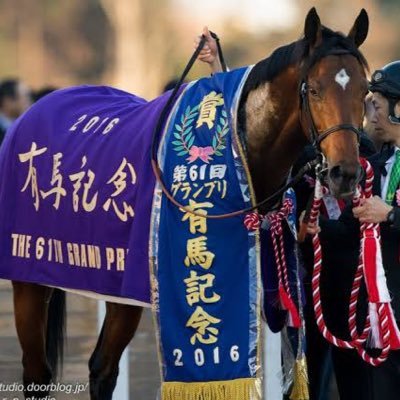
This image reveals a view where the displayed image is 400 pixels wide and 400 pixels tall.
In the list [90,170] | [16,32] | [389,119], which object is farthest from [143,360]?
[16,32]

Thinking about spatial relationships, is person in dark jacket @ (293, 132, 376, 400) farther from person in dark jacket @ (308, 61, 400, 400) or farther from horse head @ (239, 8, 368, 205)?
horse head @ (239, 8, 368, 205)

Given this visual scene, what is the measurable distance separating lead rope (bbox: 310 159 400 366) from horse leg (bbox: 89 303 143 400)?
3.20ft

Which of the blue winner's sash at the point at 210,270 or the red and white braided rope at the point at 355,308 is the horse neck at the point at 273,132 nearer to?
the blue winner's sash at the point at 210,270

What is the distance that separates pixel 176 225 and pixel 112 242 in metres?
0.40

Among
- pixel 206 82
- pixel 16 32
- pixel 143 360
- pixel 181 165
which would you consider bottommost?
pixel 143 360

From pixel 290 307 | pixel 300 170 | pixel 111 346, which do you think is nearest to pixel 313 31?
pixel 300 170

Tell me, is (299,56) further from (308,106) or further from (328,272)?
(328,272)

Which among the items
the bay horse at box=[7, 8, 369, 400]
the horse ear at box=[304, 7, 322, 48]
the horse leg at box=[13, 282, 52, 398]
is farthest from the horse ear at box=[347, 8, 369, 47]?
the horse leg at box=[13, 282, 52, 398]

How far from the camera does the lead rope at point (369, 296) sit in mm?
4914

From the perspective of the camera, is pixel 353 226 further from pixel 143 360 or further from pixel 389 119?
pixel 143 360

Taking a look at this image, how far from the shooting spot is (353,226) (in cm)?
512

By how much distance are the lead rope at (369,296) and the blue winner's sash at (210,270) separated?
36 cm

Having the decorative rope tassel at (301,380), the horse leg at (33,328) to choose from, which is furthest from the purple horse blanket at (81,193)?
the decorative rope tassel at (301,380)

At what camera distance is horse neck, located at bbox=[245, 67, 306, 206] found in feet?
15.5
